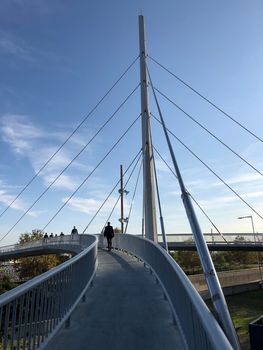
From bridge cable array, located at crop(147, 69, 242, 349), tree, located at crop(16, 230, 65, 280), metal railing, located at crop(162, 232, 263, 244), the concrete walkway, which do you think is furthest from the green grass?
tree, located at crop(16, 230, 65, 280)

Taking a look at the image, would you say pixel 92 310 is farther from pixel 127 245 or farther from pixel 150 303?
pixel 127 245

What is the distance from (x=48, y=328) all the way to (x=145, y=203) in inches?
604

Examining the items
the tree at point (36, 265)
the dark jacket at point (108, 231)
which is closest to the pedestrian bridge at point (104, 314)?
the dark jacket at point (108, 231)

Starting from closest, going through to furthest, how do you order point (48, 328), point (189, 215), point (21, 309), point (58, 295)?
point (21, 309) < point (48, 328) < point (58, 295) < point (189, 215)

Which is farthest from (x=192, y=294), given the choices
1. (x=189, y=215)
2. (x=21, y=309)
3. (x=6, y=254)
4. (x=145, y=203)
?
(x=6, y=254)

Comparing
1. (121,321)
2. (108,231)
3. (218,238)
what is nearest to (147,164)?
(108,231)

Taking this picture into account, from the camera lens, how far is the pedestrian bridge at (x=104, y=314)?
3775 millimetres

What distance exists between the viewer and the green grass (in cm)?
2648

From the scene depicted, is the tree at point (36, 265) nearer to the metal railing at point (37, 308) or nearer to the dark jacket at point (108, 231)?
the dark jacket at point (108, 231)

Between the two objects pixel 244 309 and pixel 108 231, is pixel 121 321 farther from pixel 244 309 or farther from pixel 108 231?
pixel 244 309

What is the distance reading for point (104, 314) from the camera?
7.71m

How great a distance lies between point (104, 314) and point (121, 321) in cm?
60

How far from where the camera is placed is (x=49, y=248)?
1572 inches

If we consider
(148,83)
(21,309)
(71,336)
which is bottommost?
(71,336)
